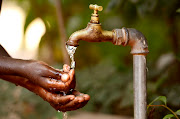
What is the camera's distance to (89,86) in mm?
3555

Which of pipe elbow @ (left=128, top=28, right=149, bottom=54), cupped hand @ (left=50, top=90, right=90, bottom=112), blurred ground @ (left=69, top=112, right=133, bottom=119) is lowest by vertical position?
blurred ground @ (left=69, top=112, right=133, bottom=119)

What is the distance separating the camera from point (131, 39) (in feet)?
3.87

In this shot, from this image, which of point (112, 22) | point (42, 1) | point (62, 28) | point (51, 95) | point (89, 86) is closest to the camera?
point (51, 95)

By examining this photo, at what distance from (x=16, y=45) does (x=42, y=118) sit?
4918 millimetres

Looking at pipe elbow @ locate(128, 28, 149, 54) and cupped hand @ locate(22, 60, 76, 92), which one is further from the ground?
pipe elbow @ locate(128, 28, 149, 54)

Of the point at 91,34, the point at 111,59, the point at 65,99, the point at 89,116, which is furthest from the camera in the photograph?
the point at 111,59

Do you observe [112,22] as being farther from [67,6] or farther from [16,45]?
[16,45]

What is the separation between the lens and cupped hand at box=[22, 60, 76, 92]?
0.99 meters

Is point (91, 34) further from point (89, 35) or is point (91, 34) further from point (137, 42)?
point (137, 42)

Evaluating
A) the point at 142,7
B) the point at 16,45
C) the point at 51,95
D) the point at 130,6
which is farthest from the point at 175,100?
the point at 16,45

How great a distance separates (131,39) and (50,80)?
0.38 m

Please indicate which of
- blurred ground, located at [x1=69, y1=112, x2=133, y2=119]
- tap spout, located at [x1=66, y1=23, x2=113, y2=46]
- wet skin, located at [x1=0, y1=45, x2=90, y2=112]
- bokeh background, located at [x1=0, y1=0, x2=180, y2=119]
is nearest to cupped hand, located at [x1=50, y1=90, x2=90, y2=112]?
wet skin, located at [x1=0, y1=45, x2=90, y2=112]

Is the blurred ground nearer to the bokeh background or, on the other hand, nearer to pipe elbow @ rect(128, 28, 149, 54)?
the bokeh background

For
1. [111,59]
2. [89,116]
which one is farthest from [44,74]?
[111,59]
